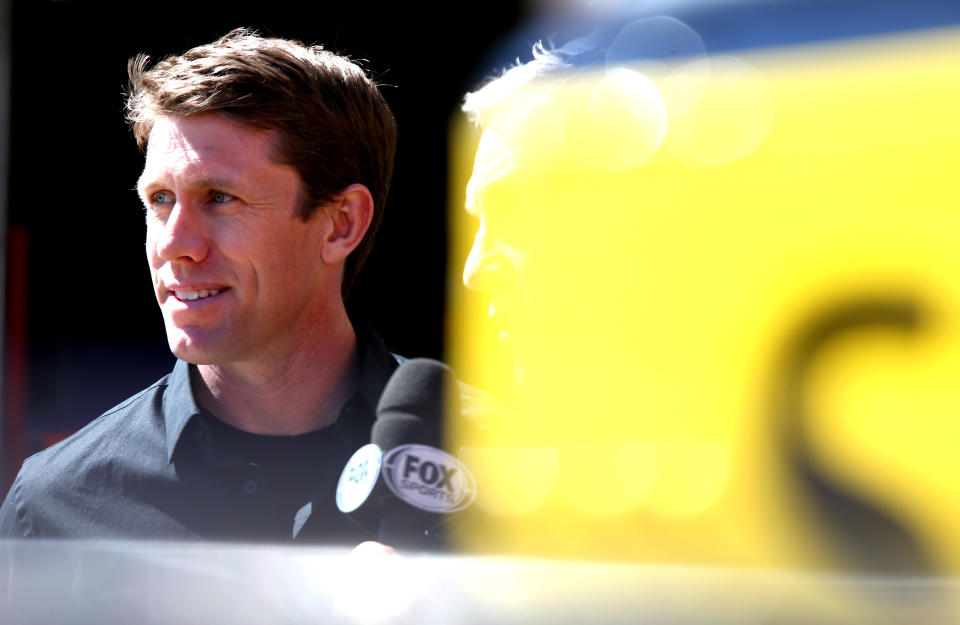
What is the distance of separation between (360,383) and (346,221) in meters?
0.29

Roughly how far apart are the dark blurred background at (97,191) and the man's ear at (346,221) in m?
0.10

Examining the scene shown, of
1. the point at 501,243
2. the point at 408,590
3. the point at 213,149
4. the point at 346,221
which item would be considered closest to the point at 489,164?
the point at 501,243

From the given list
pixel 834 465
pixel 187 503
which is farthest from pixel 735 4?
pixel 187 503

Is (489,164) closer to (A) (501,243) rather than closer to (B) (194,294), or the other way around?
(A) (501,243)

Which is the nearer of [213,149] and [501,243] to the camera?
[501,243]

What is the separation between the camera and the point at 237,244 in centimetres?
187

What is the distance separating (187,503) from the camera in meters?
1.87

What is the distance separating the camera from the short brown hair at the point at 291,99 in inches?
72.6

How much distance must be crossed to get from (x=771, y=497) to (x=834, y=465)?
0.26 ft

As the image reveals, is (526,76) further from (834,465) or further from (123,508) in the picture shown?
(123,508)

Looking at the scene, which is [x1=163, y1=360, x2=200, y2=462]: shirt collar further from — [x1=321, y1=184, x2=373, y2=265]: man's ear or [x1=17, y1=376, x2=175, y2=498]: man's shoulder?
[x1=321, y1=184, x2=373, y2=265]: man's ear

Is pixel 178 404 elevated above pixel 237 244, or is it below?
below

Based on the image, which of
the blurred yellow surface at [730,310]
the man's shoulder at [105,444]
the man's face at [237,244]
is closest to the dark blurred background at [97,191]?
the man's shoulder at [105,444]

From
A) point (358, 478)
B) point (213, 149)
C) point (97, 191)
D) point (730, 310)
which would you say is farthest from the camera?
point (97, 191)
